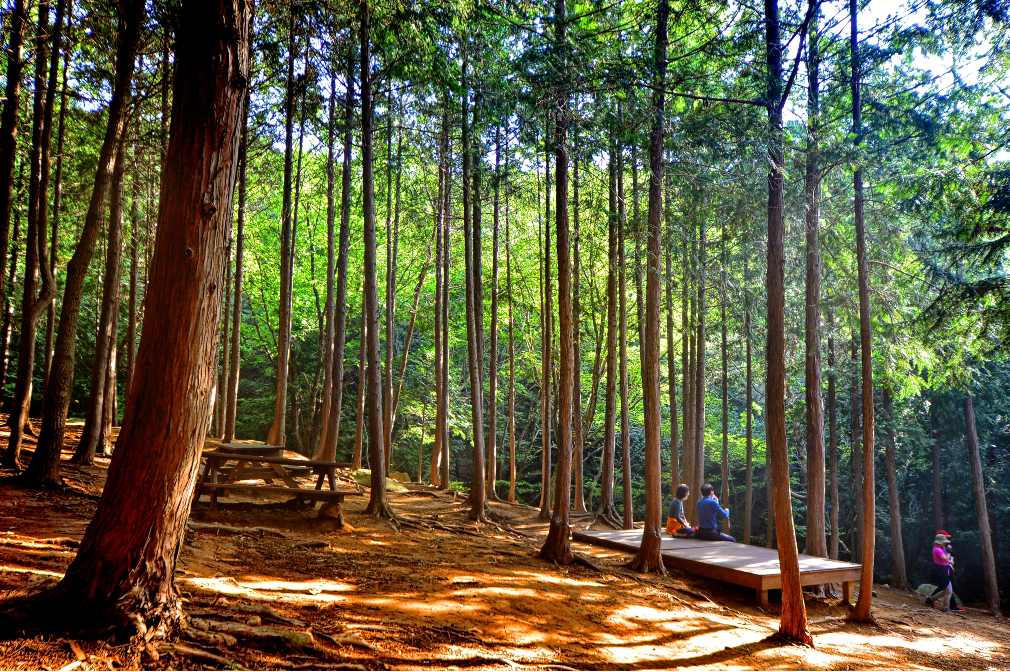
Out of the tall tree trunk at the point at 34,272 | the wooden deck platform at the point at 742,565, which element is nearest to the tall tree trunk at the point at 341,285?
the tall tree trunk at the point at 34,272

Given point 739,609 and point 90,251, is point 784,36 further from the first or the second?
point 90,251

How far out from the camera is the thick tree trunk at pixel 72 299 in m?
8.01

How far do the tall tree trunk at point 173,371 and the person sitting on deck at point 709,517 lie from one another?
957cm

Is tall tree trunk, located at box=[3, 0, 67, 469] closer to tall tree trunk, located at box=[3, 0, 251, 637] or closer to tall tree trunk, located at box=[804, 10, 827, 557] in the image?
tall tree trunk, located at box=[3, 0, 251, 637]

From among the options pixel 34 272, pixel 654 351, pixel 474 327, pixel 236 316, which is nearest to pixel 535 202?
pixel 474 327

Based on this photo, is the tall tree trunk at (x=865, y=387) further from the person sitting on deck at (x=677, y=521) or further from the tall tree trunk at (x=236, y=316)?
the tall tree trunk at (x=236, y=316)

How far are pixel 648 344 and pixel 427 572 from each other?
14.6 feet

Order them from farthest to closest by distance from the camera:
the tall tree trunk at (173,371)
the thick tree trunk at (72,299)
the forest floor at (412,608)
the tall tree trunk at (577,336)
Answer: the tall tree trunk at (577,336) → the thick tree trunk at (72,299) → the forest floor at (412,608) → the tall tree trunk at (173,371)

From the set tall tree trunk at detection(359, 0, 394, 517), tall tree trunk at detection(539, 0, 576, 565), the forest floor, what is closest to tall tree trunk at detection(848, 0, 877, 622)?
the forest floor

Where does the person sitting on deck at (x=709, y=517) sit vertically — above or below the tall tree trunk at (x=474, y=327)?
below

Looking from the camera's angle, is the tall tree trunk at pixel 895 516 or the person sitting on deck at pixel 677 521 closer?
the person sitting on deck at pixel 677 521

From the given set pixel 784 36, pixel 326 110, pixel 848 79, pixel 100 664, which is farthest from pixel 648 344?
pixel 326 110

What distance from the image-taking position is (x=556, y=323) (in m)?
21.6

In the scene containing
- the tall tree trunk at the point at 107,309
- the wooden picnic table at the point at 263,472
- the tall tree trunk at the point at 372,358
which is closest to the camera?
the wooden picnic table at the point at 263,472
